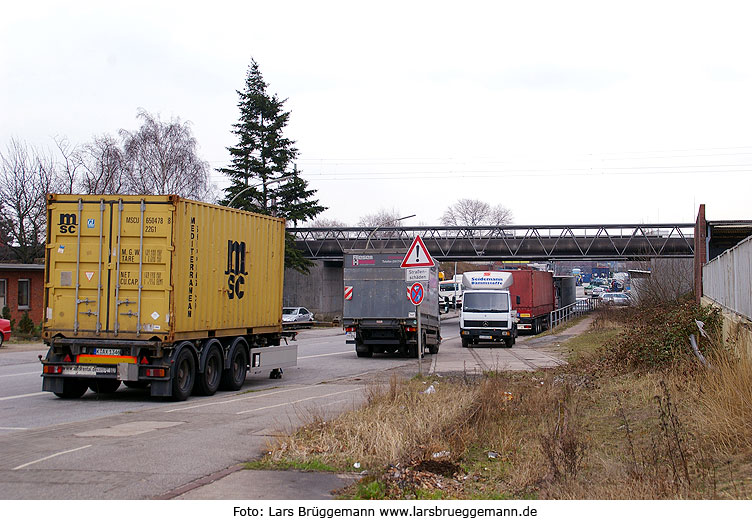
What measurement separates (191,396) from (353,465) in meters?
8.22

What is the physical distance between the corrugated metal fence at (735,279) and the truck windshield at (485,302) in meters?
12.1

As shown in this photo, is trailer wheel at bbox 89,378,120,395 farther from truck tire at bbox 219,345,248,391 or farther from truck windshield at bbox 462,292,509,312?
truck windshield at bbox 462,292,509,312

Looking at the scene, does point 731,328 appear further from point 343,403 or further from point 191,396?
point 191,396

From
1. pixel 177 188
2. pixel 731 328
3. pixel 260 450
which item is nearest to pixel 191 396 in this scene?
pixel 260 450

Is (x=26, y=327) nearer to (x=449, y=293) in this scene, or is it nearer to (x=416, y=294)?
(x=416, y=294)

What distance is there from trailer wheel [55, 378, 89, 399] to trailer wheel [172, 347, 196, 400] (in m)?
1.91

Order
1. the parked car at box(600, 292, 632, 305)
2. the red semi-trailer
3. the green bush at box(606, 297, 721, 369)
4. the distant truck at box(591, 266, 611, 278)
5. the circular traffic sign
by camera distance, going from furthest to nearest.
A: the distant truck at box(591, 266, 611, 278) → the parked car at box(600, 292, 632, 305) → the red semi-trailer → the circular traffic sign → the green bush at box(606, 297, 721, 369)

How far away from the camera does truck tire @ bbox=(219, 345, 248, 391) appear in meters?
15.7

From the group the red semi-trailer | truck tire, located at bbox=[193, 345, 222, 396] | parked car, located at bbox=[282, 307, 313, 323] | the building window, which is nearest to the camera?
truck tire, located at bbox=[193, 345, 222, 396]

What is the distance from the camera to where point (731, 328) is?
13.2m

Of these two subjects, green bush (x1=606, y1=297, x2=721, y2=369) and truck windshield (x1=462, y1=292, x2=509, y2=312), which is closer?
green bush (x1=606, y1=297, x2=721, y2=369)

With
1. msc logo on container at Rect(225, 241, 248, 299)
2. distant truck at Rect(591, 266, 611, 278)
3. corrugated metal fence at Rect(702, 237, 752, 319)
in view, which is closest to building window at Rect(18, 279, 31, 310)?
msc logo on container at Rect(225, 241, 248, 299)

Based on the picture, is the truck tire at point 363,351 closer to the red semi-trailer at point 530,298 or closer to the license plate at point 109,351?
the license plate at point 109,351

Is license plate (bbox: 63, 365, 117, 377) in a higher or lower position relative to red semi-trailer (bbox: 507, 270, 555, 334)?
lower
